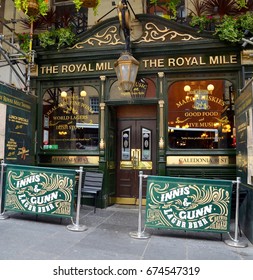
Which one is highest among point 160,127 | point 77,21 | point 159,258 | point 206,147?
point 77,21

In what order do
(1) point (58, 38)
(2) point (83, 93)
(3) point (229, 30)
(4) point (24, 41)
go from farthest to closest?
(4) point (24, 41)
(2) point (83, 93)
(1) point (58, 38)
(3) point (229, 30)

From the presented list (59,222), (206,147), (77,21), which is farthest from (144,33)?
(59,222)

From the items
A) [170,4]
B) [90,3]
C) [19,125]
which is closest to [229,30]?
[170,4]

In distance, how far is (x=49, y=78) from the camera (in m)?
8.41

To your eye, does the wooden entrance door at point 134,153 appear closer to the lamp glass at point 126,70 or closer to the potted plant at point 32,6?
the lamp glass at point 126,70

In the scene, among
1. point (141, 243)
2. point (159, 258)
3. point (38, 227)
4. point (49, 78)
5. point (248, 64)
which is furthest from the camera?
point (49, 78)

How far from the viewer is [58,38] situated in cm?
820

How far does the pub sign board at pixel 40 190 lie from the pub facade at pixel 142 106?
2.25 meters

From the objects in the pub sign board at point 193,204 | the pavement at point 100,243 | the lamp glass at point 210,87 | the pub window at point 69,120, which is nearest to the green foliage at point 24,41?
the pub window at point 69,120

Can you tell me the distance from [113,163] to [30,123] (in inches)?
104

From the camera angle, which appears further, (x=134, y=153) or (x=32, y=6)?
(x=134, y=153)

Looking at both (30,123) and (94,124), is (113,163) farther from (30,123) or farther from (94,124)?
(30,123)

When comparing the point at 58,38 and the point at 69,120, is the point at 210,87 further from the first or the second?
the point at 58,38

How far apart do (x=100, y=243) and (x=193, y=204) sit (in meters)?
1.81
